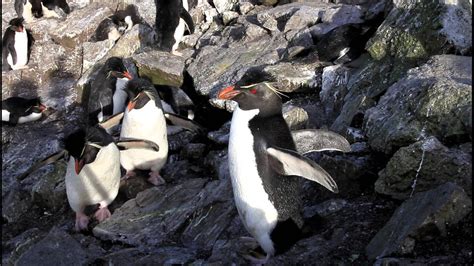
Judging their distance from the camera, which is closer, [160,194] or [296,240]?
Result: [296,240]

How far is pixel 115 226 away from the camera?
5570 millimetres

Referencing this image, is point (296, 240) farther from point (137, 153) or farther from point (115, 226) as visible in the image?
point (137, 153)

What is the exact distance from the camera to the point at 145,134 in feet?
20.7

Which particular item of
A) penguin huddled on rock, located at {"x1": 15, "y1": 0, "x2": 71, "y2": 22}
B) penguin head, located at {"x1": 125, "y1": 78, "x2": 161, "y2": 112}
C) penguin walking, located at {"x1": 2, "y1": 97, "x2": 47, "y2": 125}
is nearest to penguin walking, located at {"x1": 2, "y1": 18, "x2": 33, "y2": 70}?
penguin huddled on rock, located at {"x1": 15, "y1": 0, "x2": 71, "y2": 22}

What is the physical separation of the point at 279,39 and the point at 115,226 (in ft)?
12.0

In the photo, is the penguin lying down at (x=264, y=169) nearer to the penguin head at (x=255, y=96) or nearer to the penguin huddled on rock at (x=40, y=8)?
the penguin head at (x=255, y=96)

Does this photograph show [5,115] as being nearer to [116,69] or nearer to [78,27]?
[116,69]

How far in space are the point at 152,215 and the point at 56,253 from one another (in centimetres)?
92

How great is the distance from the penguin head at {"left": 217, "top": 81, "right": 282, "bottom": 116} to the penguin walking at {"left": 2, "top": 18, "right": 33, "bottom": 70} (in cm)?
689

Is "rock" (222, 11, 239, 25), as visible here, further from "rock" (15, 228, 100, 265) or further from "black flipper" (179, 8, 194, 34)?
"rock" (15, 228, 100, 265)

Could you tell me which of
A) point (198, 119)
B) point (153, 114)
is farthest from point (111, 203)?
point (198, 119)

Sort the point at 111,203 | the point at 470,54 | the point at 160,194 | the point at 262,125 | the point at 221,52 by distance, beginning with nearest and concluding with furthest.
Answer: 1. the point at 262,125
2. the point at 470,54
3. the point at 160,194
4. the point at 111,203
5. the point at 221,52

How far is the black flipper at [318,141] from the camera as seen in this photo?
4895 mm

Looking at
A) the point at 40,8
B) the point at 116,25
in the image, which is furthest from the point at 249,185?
the point at 40,8
